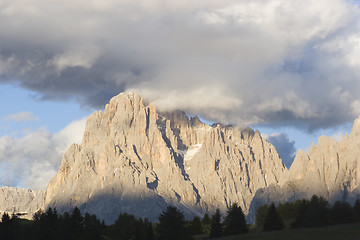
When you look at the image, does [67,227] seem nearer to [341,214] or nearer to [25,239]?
[25,239]

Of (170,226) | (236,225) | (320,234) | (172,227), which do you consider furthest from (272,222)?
(320,234)

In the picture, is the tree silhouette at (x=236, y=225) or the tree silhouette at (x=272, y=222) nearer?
the tree silhouette at (x=236, y=225)

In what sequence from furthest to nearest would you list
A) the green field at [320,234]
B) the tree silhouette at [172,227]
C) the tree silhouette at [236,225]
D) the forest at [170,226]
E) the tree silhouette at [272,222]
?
the tree silhouette at [272,222] < the tree silhouette at [236,225] < the forest at [170,226] < the tree silhouette at [172,227] < the green field at [320,234]

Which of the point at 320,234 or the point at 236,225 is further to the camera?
the point at 236,225

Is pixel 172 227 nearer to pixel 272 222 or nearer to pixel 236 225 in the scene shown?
pixel 236 225

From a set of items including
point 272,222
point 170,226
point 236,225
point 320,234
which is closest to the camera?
point 320,234

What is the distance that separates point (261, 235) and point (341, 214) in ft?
69.9

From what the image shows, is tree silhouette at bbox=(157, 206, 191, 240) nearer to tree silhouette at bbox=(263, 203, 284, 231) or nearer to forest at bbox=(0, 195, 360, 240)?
forest at bbox=(0, 195, 360, 240)

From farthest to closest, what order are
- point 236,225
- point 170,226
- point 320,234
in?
point 236,225 < point 170,226 < point 320,234

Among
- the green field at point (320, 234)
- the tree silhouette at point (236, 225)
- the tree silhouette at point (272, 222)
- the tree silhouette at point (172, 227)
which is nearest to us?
the green field at point (320, 234)

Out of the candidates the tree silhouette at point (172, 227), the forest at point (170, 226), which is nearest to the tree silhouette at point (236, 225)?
the forest at point (170, 226)

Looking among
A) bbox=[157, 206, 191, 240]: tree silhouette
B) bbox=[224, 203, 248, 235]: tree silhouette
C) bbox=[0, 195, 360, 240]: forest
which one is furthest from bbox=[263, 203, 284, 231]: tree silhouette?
bbox=[157, 206, 191, 240]: tree silhouette

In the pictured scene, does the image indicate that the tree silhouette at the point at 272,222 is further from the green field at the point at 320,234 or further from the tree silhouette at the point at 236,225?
the green field at the point at 320,234

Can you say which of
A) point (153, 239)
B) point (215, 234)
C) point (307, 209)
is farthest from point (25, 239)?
point (307, 209)
